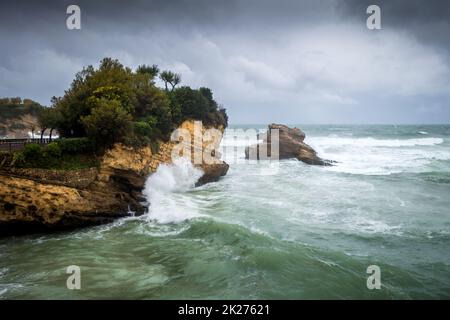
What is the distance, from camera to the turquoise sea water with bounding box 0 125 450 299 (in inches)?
444

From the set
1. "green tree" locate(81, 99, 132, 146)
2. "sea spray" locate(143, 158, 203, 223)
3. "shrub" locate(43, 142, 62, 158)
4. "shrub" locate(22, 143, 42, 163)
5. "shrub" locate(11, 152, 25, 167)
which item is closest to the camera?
"shrub" locate(11, 152, 25, 167)

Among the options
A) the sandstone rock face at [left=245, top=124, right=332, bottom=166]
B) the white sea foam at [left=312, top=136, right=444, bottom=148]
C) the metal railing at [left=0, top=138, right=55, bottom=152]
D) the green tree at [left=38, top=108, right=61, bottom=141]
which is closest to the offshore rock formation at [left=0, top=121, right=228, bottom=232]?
the metal railing at [left=0, top=138, right=55, bottom=152]

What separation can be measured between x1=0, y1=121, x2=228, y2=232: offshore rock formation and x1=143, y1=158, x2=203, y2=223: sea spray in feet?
3.04

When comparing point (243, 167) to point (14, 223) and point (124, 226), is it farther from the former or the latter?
point (14, 223)

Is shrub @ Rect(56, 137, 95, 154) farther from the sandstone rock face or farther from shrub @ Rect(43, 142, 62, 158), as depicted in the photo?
the sandstone rock face

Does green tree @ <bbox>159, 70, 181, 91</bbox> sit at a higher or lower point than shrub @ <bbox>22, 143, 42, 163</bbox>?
higher

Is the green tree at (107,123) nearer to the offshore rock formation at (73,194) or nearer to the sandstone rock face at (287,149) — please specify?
the offshore rock formation at (73,194)

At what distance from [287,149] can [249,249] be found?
2870cm

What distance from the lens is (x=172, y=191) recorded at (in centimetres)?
2441

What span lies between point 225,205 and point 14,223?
11.5 meters

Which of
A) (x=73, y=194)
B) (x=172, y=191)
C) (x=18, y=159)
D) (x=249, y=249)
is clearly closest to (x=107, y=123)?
(x=73, y=194)

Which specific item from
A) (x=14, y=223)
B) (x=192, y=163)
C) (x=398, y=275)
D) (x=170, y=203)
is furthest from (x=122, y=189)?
(x=398, y=275)

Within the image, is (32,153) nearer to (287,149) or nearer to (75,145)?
(75,145)

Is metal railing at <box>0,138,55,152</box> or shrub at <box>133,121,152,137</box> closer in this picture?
metal railing at <box>0,138,55,152</box>
